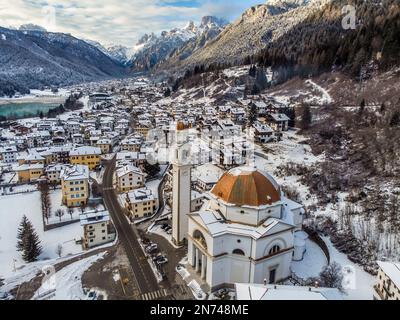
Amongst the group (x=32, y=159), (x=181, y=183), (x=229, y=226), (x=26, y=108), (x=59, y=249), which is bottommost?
(x=59, y=249)

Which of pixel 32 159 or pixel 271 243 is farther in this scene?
pixel 32 159

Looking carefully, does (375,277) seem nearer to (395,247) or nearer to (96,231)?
(395,247)

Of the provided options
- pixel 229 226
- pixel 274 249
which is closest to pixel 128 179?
pixel 229 226

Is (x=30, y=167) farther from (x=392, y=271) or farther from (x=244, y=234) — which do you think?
(x=392, y=271)

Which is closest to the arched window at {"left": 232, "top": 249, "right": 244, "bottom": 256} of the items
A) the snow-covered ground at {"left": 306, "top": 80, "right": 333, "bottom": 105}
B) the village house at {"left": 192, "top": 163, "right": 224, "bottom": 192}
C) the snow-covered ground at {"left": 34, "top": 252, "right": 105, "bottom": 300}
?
the snow-covered ground at {"left": 34, "top": 252, "right": 105, "bottom": 300}

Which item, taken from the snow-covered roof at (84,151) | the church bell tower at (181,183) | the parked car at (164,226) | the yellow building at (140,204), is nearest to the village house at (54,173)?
the snow-covered roof at (84,151)

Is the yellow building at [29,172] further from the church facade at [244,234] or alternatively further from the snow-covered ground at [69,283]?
the church facade at [244,234]

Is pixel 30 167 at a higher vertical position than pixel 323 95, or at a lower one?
lower
